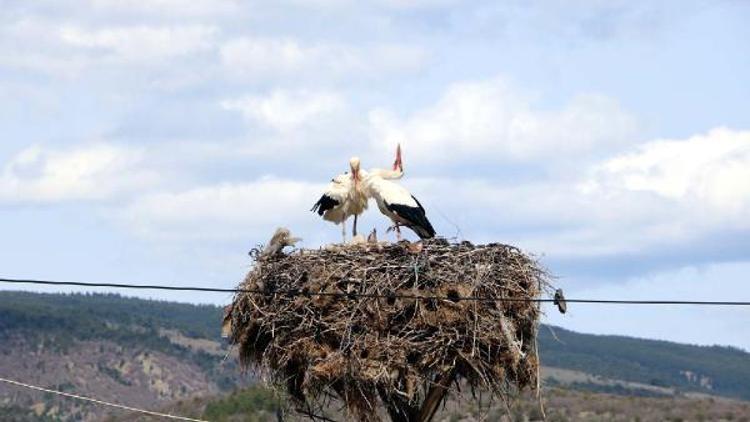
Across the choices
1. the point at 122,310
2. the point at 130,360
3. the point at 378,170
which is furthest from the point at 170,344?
the point at 378,170

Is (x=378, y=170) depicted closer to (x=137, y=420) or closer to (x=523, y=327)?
(x=523, y=327)

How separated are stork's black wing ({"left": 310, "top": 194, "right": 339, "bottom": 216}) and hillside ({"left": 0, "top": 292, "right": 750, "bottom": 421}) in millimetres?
54694

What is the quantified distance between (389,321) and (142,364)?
3418 inches

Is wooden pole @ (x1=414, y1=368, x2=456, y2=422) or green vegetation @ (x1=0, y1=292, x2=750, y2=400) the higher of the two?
green vegetation @ (x1=0, y1=292, x2=750, y2=400)

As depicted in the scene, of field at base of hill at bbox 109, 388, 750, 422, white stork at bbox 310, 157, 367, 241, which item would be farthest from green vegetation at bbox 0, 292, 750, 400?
white stork at bbox 310, 157, 367, 241

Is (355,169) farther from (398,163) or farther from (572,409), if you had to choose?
(572,409)

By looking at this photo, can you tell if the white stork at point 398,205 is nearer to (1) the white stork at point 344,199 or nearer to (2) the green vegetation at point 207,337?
(1) the white stork at point 344,199

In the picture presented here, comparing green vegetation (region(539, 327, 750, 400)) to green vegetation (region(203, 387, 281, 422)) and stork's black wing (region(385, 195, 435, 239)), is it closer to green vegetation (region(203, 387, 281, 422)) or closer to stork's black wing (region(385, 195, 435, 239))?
green vegetation (region(203, 387, 281, 422))

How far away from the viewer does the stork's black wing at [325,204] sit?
22188 mm

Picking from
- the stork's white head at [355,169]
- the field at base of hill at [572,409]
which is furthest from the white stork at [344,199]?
the field at base of hill at [572,409]

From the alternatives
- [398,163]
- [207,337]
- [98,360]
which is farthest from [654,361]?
[398,163]

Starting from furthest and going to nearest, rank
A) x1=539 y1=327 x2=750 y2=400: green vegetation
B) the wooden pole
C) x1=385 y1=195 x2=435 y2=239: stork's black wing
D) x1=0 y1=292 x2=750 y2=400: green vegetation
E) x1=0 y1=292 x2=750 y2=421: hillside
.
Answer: x1=539 y1=327 x2=750 y2=400: green vegetation
x1=0 y1=292 x2=750 y2=400: green vegetation
x1=0 y1=292 x2=750 y2=421: hillside
x1=385 y1=195 x2=435 y2=239: stork's black wing
the wooden pole

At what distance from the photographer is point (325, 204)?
22266 millimetres

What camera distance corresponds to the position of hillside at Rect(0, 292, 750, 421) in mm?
96125
